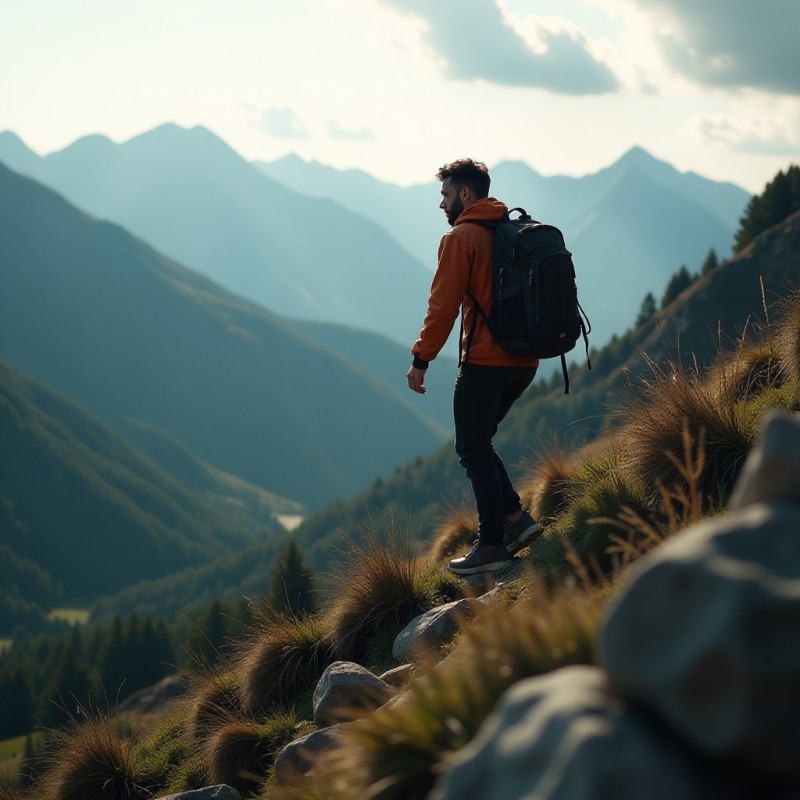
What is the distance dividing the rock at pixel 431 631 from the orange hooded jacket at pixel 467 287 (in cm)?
201

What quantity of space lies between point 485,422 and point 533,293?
1231mm

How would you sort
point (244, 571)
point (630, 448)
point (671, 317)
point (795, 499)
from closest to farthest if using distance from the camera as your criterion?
1. point (795, 499)
2. point (630, 448)
3. point (671, 317)
4. point (244, 571)

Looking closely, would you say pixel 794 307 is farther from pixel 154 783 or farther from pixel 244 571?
pixel 244 571

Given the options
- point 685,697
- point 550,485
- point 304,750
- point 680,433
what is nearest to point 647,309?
point 550,485

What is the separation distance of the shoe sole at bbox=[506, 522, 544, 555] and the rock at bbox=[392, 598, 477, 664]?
0.95m

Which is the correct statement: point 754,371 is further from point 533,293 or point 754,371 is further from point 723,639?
point 723,639

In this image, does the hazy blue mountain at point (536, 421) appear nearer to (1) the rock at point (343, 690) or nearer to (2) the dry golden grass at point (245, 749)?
(2) the dry golden grass at point (245, 749)

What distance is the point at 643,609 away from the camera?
254 cm

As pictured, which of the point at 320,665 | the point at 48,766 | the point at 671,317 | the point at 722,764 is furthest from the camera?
the point at 671,317

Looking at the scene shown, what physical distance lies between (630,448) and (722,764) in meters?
4.61

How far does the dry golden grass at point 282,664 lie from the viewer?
293 inches

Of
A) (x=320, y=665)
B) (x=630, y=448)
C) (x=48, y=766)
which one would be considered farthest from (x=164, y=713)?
(x=630, y=448)

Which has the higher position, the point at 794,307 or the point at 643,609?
the point at 794,307

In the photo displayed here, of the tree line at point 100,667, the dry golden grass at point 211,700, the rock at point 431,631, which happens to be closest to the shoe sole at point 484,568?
the rock at point 431,631
